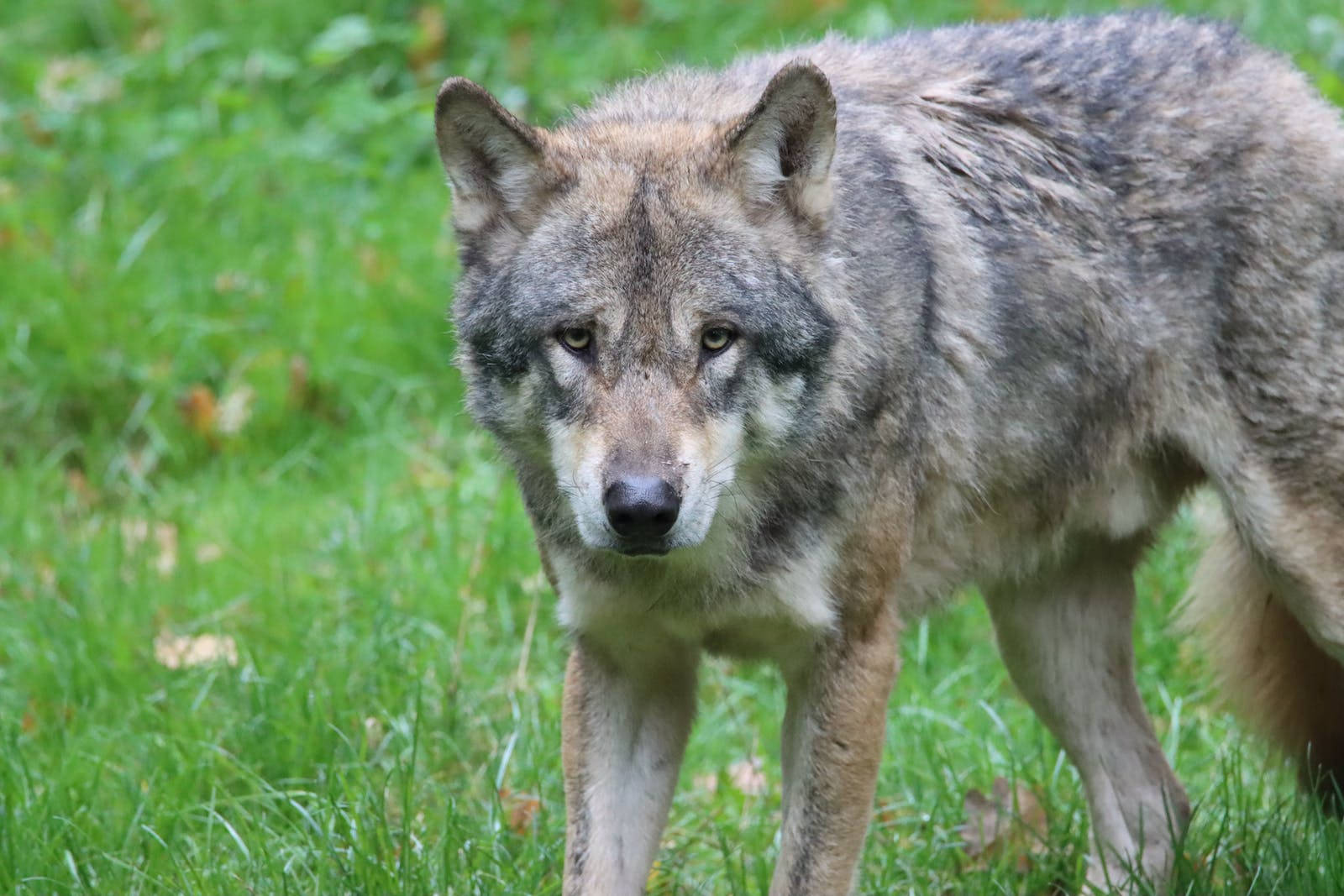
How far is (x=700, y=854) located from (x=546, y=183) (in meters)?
2.08

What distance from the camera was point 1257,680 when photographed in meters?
4.77

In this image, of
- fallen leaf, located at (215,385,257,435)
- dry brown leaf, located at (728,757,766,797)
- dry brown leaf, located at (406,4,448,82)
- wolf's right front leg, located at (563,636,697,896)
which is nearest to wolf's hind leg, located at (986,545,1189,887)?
dry brown leaf, located at (728,757,766,797)

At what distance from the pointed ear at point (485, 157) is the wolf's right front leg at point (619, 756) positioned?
3.55ft

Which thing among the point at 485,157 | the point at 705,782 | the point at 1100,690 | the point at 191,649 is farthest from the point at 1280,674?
the point at 191,649

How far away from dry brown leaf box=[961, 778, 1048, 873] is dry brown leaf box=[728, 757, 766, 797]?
681 mm

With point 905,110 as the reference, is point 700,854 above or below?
below

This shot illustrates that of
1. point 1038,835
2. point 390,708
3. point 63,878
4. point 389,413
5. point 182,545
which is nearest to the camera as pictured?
point 63,878

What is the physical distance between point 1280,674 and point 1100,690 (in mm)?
523

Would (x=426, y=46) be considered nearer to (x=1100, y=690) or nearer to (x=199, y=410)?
(x=199, y=410)

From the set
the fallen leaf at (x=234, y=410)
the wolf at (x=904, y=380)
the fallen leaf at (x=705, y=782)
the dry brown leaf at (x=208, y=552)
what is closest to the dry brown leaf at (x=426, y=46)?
the fallen leaf at (x=234, y=410)

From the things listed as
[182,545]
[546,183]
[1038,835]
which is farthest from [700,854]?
[182,545]

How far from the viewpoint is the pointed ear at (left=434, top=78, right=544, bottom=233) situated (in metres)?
3.68

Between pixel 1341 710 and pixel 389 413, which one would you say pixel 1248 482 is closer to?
pixel 1341 710

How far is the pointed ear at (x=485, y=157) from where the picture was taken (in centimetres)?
368
